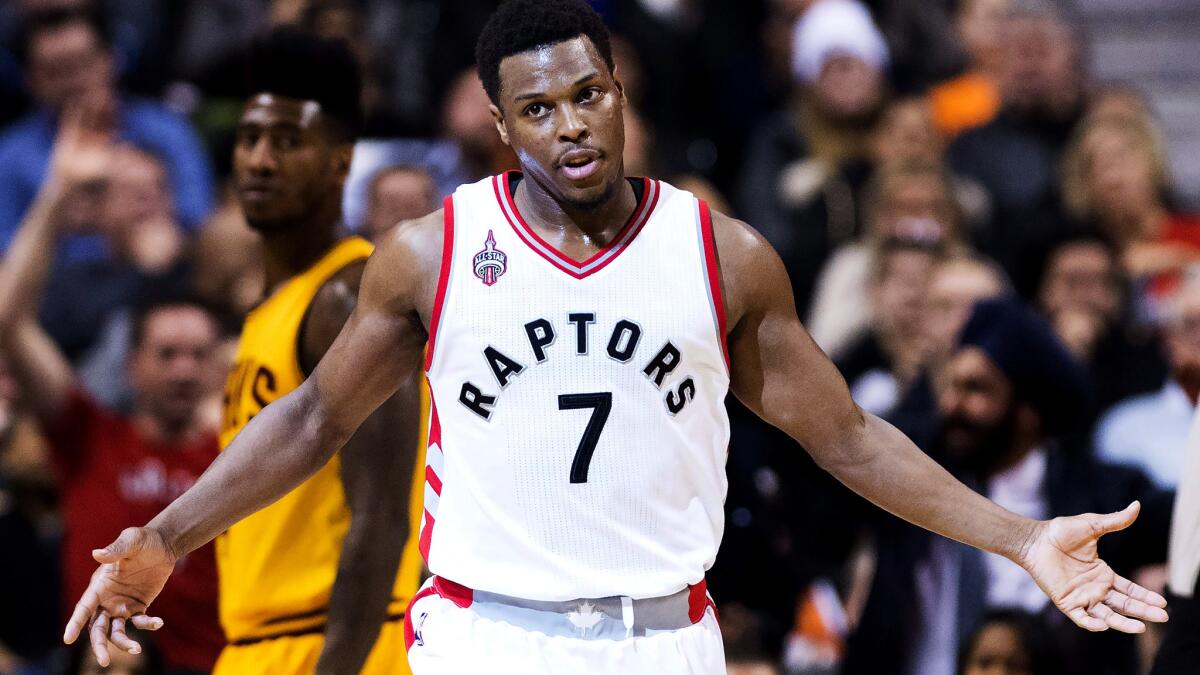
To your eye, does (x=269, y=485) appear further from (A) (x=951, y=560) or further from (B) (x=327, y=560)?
(A) (x=951, y=560)

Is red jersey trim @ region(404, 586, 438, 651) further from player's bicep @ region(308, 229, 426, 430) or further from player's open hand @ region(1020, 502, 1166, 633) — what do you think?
player's open hand @ region(1020, 502, 1166, 633)

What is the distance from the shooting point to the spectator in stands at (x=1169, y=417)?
7199 mm

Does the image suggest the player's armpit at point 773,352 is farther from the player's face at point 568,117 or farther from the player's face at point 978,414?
the player's face at point 978,414

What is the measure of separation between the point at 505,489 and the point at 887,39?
7.42 metres

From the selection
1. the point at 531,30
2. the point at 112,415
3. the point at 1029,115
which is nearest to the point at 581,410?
the point at 531,30

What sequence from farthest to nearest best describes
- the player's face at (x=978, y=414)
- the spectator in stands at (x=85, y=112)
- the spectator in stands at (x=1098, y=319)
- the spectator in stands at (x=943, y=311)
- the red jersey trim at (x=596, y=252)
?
the spectator in stands at (x=85, y=112), the spectator in stands at (x=1098, y=319), the spectator in stands at (x=943, y=311), the player's face at (x=978, y=414), the red jersey trim at (x=596, y=252)

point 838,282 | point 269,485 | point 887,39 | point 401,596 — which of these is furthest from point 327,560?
point 887,39

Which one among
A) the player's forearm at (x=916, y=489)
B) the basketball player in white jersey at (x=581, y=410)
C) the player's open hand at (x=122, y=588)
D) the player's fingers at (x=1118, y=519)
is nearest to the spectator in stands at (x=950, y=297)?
the player's forearm at (x=916, y=489)

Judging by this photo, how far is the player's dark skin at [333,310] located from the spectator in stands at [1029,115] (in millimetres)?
5649

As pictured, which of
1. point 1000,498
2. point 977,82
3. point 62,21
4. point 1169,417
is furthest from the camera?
point 977,82

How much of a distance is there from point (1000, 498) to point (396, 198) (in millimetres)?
3113

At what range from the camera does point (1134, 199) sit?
927cm

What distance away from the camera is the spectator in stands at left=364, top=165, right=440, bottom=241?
8.09m

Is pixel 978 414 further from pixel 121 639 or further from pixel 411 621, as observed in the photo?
pixel 121 639
